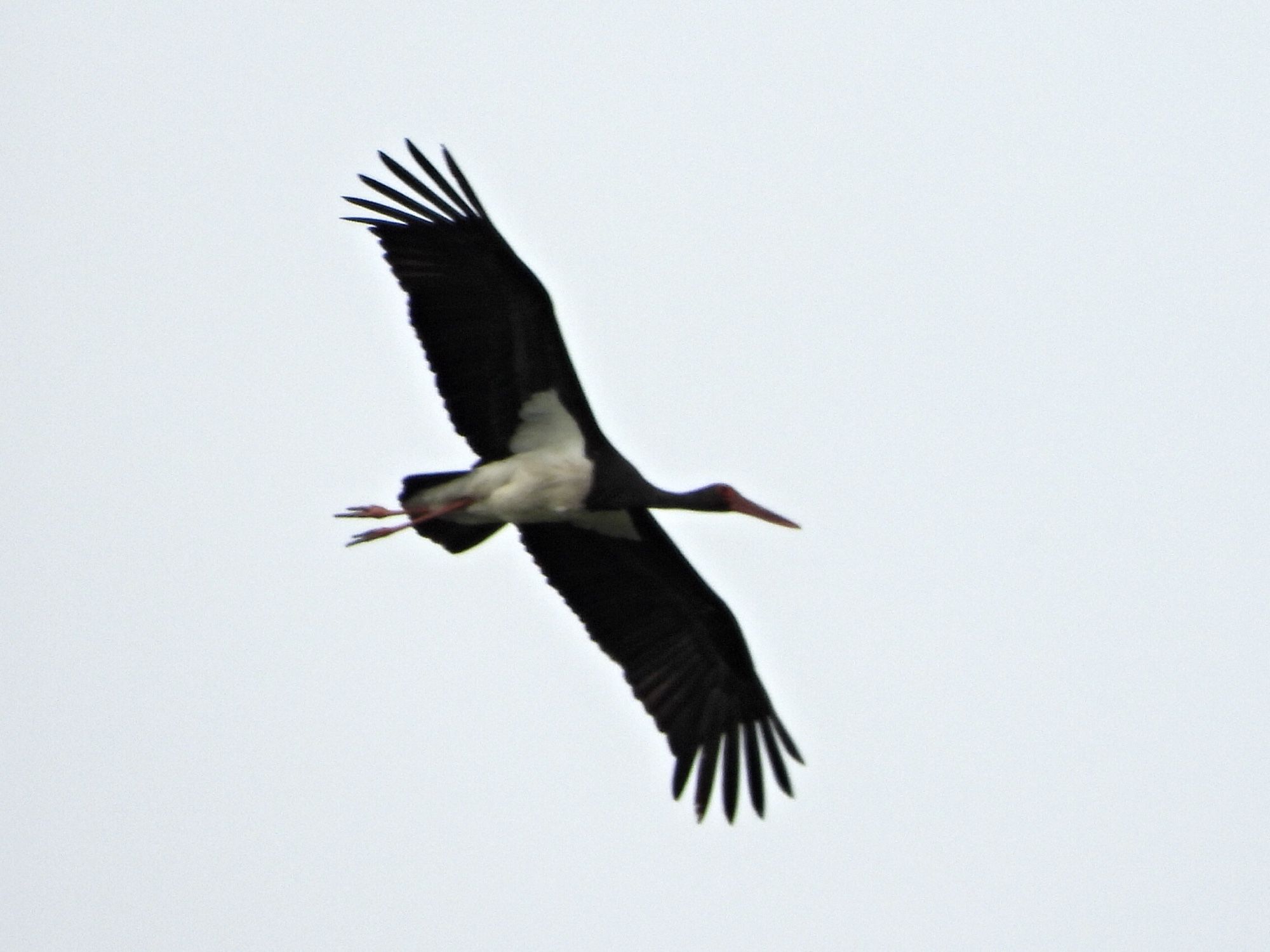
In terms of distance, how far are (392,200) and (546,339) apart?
107 centimetres

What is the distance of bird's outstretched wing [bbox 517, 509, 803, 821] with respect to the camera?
39.1 ft

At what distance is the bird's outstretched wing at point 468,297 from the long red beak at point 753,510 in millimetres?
1222

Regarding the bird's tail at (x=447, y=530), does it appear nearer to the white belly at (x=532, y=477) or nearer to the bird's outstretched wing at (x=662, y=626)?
the white belly at (x=532, y=477)

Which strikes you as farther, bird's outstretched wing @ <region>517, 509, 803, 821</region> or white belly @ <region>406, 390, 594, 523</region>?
bird's outstretched wing @ <region>517, 509, 803, 821</region>

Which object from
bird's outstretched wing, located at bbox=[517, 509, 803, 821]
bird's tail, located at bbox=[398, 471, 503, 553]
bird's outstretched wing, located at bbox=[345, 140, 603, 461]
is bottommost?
bird's outstretched wing, located at bbox=[517, 509, 803, 821]

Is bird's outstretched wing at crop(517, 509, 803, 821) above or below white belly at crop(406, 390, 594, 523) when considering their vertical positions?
below

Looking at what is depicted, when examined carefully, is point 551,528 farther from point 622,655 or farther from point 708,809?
point 708,809

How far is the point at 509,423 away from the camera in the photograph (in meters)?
11.4

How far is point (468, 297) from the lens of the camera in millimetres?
11039

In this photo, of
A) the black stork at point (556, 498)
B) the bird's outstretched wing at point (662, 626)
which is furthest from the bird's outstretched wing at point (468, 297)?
the bird's outstretched wing at point (662, 626)

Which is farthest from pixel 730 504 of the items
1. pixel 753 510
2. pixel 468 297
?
pixel 468 297

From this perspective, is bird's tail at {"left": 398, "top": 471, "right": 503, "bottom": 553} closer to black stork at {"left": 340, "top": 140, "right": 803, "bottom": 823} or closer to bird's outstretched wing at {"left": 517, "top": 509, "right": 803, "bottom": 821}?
black stork at {"left": 340, "top": 140, "right": 803, "bottom": 823}

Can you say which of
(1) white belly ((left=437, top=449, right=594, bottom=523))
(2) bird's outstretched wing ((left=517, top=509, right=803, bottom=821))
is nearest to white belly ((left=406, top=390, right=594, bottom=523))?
(1) white belly ((left=437, top=449, right=594, bottom=523))

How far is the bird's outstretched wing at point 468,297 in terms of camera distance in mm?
10922
